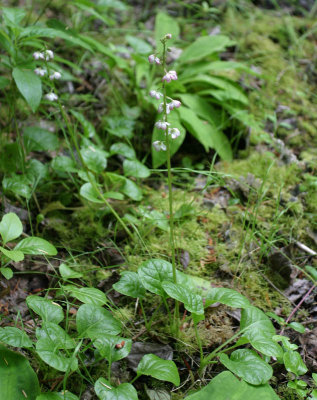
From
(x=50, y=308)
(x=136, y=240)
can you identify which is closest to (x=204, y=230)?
(x=136, y=240)

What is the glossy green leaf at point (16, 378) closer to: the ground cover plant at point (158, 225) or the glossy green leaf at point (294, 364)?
the ground cover plant at point (158, 225)

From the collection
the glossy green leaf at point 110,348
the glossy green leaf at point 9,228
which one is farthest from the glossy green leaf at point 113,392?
the glossy green leaf at point 9,228

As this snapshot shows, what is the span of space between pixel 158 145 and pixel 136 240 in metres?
0.79

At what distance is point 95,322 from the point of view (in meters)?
1.53

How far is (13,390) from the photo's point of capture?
4.42ft

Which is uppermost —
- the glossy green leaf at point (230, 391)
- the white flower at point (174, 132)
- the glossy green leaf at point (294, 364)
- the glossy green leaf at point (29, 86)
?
the white flower at point (174, 132)

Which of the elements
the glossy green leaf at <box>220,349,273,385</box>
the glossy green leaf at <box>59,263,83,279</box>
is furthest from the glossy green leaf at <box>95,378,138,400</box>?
the glossy green leaf at <box>59,263,83,279</box>

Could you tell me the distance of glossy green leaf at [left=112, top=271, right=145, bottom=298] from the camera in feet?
5.36

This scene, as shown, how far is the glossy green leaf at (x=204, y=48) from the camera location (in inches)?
125

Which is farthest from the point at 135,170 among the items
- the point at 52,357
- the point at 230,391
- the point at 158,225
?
the point at 230,391

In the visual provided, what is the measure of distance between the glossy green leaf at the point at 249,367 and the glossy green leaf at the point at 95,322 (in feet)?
1.50

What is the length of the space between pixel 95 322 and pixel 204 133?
177cm

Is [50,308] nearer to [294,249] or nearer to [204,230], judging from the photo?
[204,230]

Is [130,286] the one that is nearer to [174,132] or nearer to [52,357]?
[52,357]
